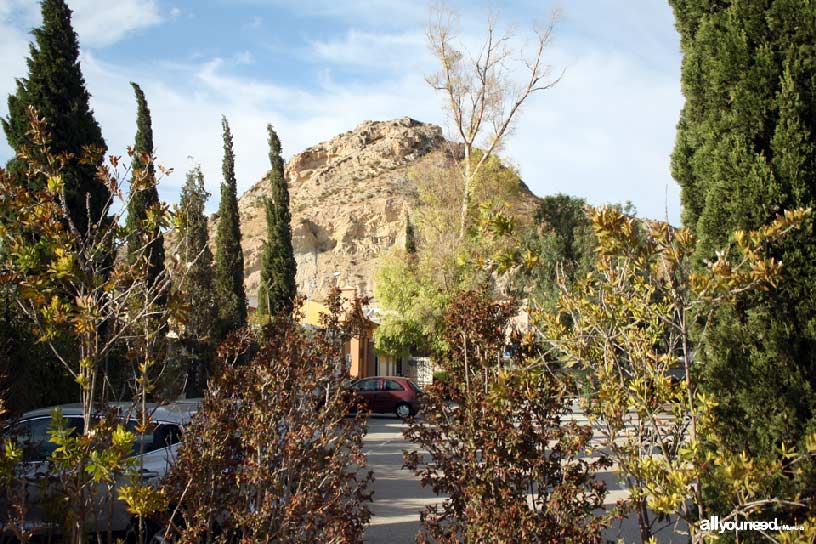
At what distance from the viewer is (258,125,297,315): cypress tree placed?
29.6 metres

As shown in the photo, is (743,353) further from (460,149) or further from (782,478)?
(460,149)

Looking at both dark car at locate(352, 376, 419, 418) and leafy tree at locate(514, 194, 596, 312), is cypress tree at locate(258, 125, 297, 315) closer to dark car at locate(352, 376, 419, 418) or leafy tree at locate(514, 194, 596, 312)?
dark car at locate(352, 376, 419, 418)

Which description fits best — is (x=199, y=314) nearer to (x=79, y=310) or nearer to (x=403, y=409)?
(x=403, y=409)

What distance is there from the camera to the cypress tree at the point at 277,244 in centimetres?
2962

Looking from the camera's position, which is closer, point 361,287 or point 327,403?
point 327,403

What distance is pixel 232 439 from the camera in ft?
13.5

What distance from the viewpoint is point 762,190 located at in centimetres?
436

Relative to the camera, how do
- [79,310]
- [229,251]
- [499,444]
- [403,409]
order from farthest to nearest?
[229,251] → [403,409] → [499,444] → [79,310]

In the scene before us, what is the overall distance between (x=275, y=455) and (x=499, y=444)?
140 cm

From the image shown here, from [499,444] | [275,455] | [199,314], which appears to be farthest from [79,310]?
[199,314]

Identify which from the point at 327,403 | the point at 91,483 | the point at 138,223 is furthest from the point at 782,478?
the point at 138,223

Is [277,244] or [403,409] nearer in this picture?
[403,409]

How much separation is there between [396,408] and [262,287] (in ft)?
45.0

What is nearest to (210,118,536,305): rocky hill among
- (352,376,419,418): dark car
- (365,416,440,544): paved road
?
(352,376,419,418): dark car
